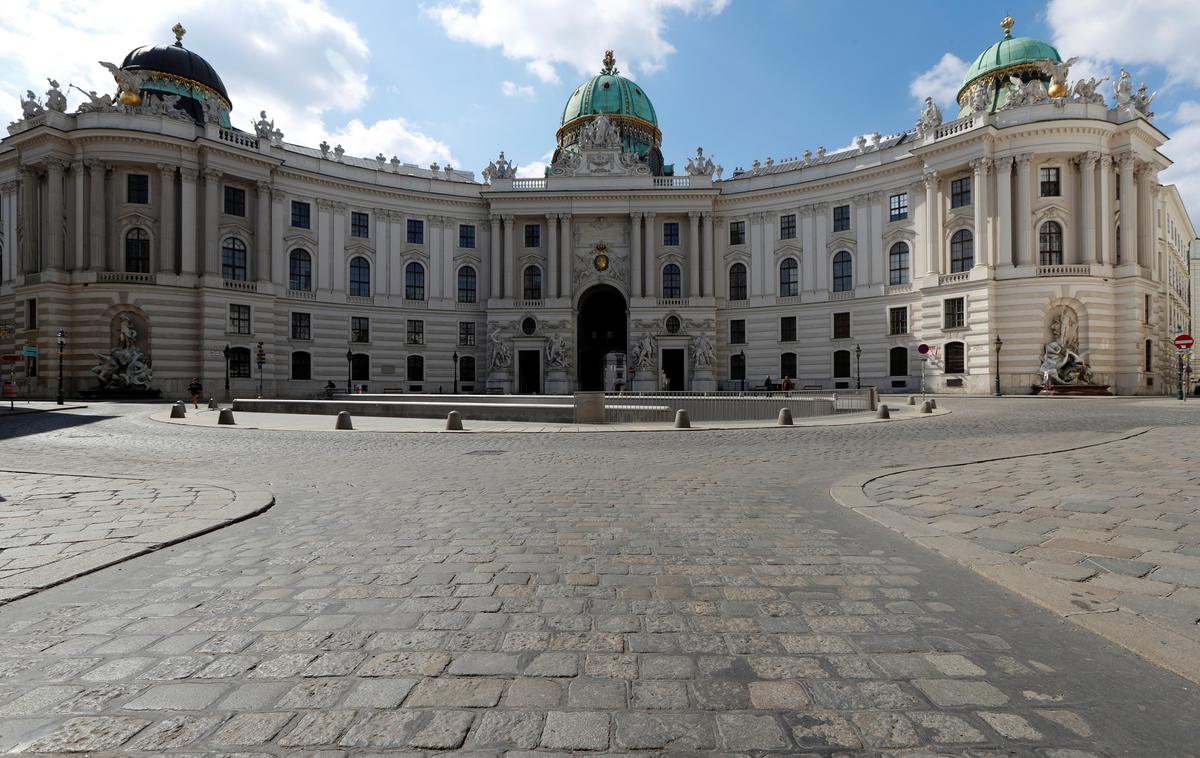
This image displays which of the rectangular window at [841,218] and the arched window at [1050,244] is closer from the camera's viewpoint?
the arched window at [1050,244]

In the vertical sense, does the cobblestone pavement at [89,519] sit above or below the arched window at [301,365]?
below

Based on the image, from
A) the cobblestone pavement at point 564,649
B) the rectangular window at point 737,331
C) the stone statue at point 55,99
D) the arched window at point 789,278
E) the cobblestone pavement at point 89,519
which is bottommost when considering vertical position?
the cobblestone pavement at point 564,649

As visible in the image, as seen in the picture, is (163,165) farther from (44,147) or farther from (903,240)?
(903,240)

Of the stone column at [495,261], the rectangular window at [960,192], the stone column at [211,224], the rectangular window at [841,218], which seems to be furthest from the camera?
the stone column at [495,261]

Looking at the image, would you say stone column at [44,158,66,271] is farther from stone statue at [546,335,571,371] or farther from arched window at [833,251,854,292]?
arched window at [833,251,854,292]

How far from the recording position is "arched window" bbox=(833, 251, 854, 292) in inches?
1754

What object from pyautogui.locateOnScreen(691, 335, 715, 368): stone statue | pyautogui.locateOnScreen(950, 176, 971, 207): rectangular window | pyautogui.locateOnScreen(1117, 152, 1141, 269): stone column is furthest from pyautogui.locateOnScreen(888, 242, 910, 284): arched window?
pyautogui.locateOnScreen(691, 335, 715, 368): stone statue

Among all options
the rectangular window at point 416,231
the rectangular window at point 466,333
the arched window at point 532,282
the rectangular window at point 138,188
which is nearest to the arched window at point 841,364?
the arched window at point 532,282

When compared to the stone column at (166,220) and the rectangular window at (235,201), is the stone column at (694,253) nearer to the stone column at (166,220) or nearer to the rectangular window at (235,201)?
the rectangular window at (235,201)

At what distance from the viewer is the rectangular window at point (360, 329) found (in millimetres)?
45281

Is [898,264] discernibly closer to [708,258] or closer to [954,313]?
[954,313]

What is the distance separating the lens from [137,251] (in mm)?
37938

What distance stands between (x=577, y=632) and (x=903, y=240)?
4616cm

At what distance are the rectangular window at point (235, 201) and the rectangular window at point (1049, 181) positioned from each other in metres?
53.3
